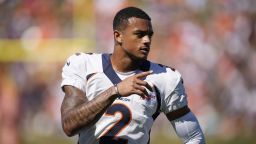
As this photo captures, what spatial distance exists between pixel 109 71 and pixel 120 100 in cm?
26

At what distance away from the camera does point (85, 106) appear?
545 cm

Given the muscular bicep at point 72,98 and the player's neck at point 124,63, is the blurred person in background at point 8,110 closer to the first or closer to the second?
the player's neck at point 124,63

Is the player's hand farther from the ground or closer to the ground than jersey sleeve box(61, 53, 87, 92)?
farther from the ground

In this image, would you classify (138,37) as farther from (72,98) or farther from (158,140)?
(158,140)

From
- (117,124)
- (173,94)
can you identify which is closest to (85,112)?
(117,124)

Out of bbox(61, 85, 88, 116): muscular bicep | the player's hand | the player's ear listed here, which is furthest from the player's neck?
the player's hand

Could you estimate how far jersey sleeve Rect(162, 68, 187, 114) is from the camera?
6.05 m

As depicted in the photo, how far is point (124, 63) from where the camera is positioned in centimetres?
612

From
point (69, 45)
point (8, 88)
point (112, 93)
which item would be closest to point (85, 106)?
point (112, 93)

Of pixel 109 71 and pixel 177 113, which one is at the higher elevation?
pixel 109 71

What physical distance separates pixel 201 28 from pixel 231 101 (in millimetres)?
1500

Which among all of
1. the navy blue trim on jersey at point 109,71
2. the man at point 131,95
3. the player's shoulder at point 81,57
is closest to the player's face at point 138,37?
the man at point 131,95

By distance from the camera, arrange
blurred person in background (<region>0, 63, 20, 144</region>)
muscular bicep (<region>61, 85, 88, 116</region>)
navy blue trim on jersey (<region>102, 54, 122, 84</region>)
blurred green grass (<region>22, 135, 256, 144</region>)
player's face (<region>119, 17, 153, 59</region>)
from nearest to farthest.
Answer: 1. muscular bicep (<region>61, 85, 88, 116</region>)
2. player's face (<region>119, 17, 153, 59</region>)
3. navy blue trim on jersey (<region>102, 54, 122, 84</region>)
4. blurred person in background (<region>0, 63, 20, 144</region>)
5. blurred green grass (<region>22, 135, 256, 144</region>)

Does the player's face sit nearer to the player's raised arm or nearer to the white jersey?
the white jersey
